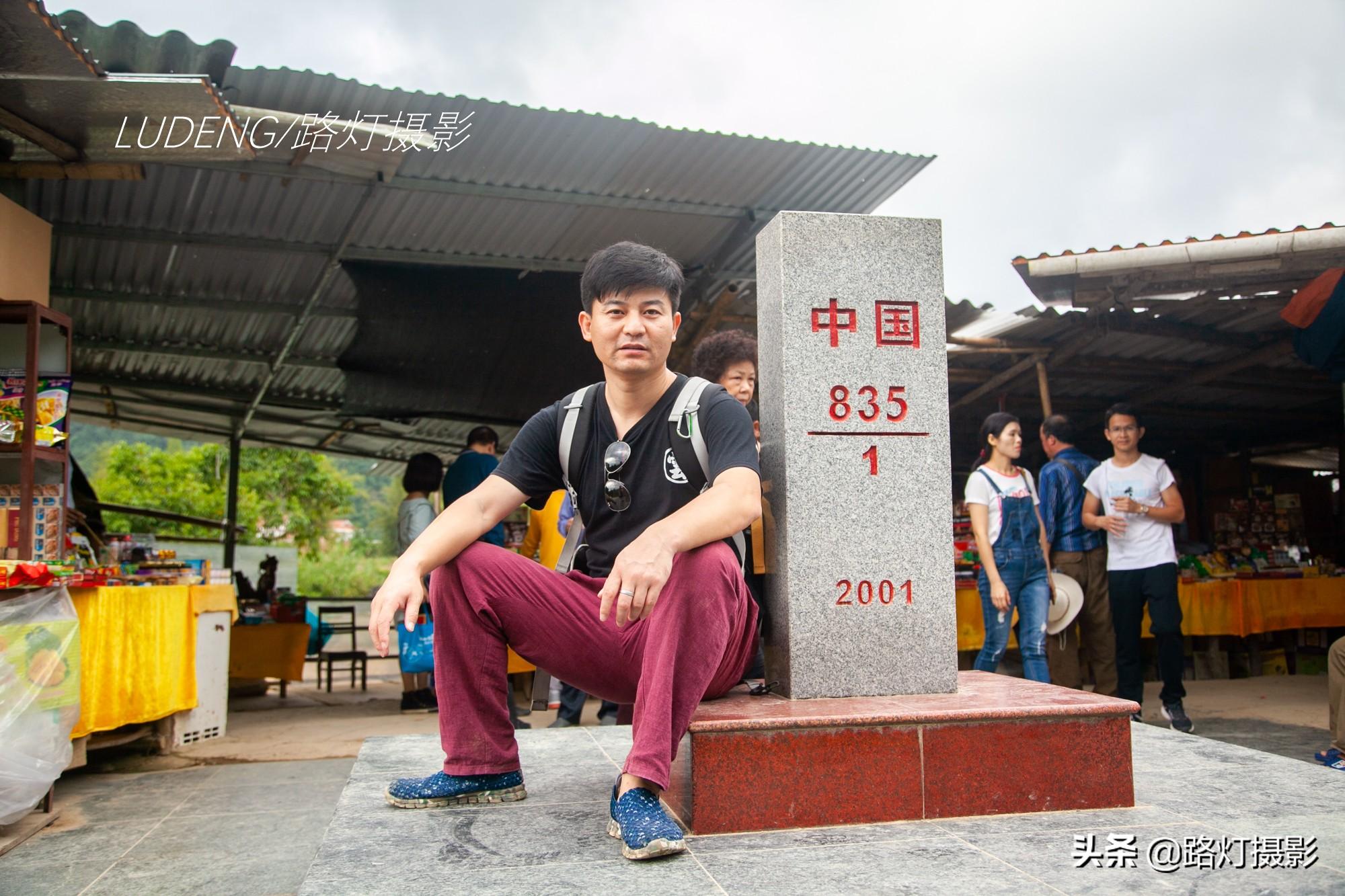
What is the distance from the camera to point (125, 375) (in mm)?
11320

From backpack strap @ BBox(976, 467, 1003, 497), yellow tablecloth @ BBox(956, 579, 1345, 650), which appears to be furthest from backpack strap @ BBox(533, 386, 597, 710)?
yellow tablecloth @ BBox(956, 579, 1345, 650)

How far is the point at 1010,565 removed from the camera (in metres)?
5.41

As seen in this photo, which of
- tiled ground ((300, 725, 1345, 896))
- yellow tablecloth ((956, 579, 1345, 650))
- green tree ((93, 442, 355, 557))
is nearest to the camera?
tiled ground ((300, 725, 1345, 896))

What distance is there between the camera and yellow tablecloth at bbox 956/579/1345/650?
8.41 metres

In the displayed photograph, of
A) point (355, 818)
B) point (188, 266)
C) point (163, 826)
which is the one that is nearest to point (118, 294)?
point (188, 266)

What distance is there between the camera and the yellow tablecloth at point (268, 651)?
9258 mm

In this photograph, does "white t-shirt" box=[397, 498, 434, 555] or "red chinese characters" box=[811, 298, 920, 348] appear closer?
"red chinese characters" box=[811, 298, 920, 348]

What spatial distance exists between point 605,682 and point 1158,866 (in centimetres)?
135

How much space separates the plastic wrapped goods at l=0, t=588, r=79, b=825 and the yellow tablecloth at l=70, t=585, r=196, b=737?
0.37 meters

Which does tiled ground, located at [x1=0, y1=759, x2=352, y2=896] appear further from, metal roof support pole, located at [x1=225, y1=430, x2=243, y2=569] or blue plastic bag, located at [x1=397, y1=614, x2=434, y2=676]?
metal roof support pole, located at [x1=225, y1=430, x2=243, y2=569]

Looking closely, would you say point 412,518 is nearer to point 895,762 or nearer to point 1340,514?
point 895,762

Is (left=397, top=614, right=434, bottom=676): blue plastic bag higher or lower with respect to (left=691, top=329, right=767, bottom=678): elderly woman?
lower

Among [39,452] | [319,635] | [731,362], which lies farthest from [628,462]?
[319,635]

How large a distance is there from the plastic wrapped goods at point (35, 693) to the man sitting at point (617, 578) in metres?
1.90
